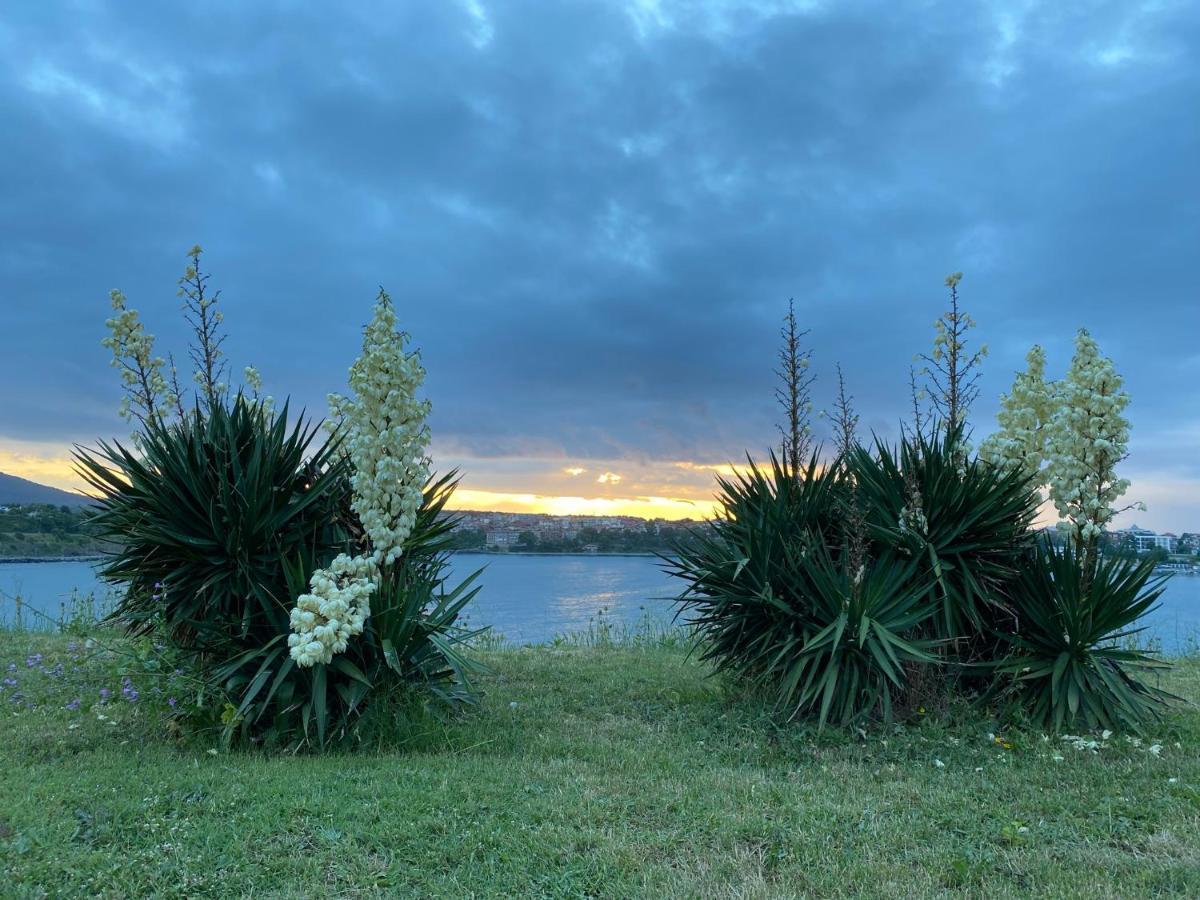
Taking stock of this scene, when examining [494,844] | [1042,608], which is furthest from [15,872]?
[1042,608]

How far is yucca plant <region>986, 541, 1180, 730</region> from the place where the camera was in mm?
5750

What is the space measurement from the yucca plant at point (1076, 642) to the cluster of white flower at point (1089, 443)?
322mm

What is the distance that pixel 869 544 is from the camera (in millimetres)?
6164

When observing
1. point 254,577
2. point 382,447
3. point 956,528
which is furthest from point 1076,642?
point 254,577

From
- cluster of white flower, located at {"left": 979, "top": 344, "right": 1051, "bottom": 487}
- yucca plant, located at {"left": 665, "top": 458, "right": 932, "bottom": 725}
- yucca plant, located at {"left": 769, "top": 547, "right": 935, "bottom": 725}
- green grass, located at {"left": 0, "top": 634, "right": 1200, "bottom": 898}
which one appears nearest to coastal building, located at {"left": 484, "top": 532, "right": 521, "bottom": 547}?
yucca plant, located at {"left": 665, "top": 458, "right": 932, "bottom": 725}

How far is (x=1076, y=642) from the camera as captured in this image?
19.2ft

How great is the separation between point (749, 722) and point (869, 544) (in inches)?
63.8

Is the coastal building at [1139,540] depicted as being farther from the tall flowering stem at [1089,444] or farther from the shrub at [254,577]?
the shrub at [254,577]

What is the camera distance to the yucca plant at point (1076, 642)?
18.9 feet

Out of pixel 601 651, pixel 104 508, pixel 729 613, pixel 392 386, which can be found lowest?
pixel 601 651

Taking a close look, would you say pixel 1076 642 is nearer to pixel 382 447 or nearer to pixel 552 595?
pixel 382 447

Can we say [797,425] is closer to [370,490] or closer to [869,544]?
[869,544]

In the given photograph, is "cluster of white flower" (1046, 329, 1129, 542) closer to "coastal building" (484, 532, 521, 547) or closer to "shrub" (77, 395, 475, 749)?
"shrub" (77, 395, 475, 749)

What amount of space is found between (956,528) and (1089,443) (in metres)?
1.11
